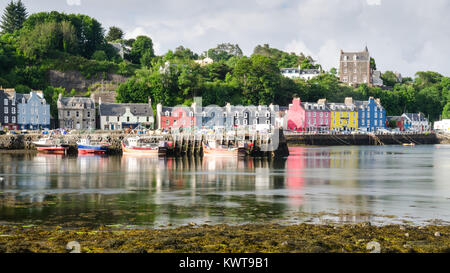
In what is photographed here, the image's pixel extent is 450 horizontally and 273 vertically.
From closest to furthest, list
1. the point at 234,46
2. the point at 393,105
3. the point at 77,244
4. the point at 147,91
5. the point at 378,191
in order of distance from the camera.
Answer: the point at 77,244 → the point at 378,191 → the point at 147,91 → the point at 393,105 → the point at 234,46

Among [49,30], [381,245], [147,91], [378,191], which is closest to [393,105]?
[147,91]

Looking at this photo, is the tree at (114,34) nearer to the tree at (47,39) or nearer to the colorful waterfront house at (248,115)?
the tree at (47,39)

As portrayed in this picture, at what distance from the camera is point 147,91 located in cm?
7488

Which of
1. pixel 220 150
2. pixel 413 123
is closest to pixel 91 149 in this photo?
pixel 220 150

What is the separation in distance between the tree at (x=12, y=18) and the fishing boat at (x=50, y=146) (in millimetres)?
55508

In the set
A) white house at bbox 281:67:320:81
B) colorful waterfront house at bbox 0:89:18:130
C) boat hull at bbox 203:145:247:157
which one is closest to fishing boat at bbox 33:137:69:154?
colorful waterfront house at bbox 0:89:18:130

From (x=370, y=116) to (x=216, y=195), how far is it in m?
76.6

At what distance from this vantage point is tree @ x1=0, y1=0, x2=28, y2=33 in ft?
325

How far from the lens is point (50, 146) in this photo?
50.6 m

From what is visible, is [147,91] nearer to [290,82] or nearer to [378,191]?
[290,82]

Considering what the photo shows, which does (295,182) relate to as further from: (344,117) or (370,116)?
(370,116)

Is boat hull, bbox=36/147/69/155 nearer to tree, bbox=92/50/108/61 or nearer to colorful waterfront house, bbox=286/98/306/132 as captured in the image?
colorful waterfront house, bbox=286/98/306/132
